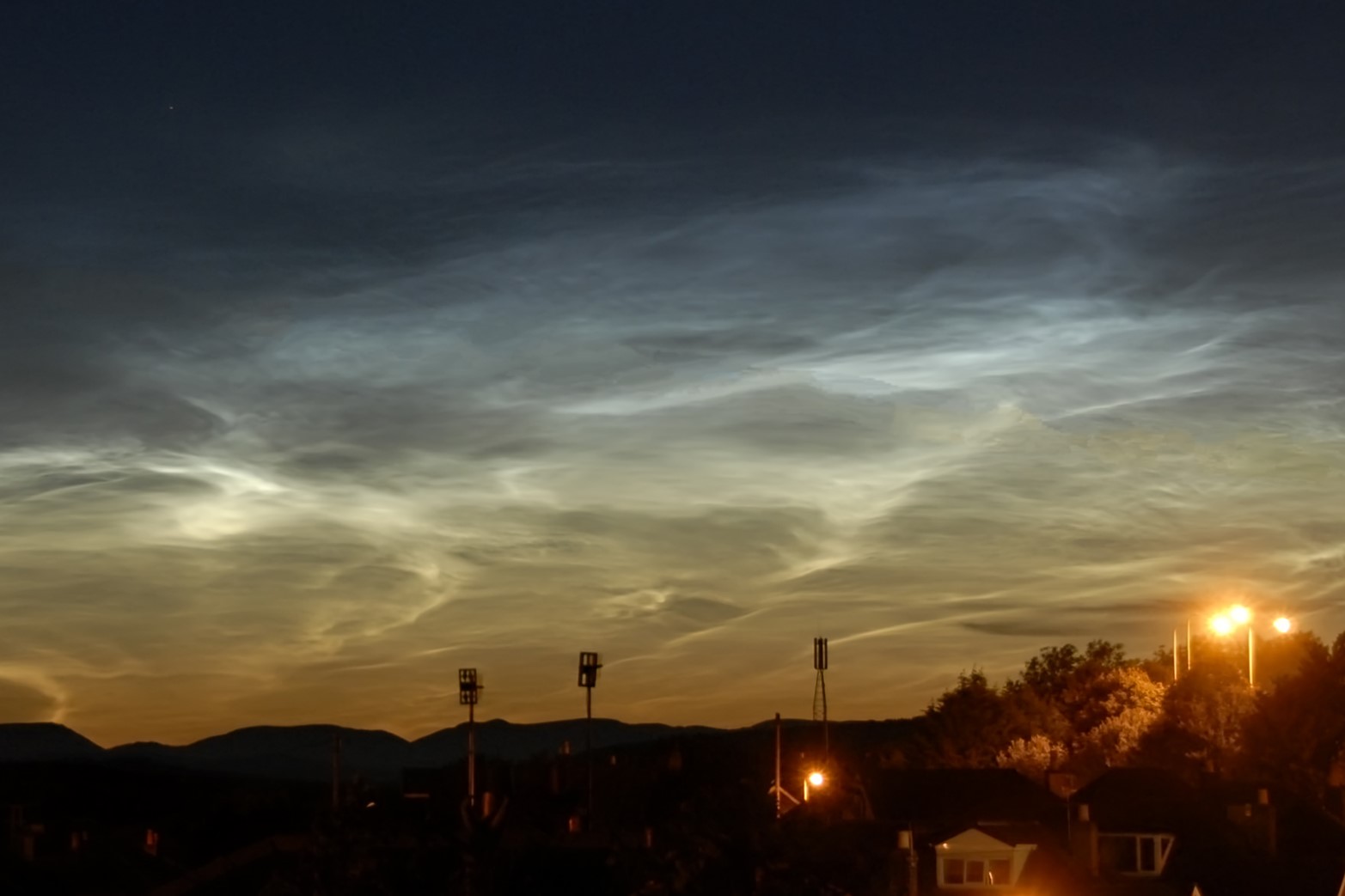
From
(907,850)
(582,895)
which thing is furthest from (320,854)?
(907,850)

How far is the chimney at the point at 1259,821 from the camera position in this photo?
84.1m

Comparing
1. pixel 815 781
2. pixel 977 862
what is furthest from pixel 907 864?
pixel 815 781

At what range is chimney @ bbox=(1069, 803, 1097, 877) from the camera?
7812 cm

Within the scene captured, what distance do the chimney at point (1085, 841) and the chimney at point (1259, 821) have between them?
8.69m

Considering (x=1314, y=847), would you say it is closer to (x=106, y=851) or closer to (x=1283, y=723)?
(x=1283, y=723)

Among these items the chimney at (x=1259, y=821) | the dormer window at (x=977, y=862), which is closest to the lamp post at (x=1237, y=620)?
the chimney at (x=1259, y=821)

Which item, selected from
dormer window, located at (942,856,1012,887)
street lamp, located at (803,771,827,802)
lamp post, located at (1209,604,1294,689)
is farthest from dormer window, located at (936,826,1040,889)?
lamp post, located at (1209,604,1294,689)

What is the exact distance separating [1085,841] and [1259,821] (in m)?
10.6

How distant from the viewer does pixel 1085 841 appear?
260ft

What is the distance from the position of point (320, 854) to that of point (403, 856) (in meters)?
2.18

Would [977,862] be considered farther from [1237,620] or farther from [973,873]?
[1237,620]

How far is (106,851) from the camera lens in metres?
89.9

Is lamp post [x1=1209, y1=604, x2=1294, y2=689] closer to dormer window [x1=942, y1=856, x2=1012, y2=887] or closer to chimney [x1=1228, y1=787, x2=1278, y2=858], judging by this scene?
chimney [x1=1228, y1=787, x2=1278, y2=858]

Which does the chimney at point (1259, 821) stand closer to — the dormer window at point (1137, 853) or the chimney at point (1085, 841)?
the dormer window at point (1137, 853)
